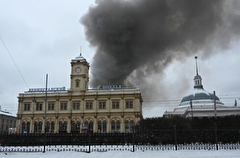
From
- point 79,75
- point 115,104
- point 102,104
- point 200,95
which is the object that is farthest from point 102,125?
point 200,95

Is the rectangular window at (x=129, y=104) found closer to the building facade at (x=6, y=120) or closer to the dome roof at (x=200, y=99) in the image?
the dome roof at (x=200, y=99)

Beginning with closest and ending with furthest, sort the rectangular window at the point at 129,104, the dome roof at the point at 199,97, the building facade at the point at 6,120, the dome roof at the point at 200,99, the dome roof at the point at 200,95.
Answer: the rectangular window at the point at 129,104
the dome roof at the point at 200,99
the dome roof at the point at 199,97
the dome roof at the point at 200,95
the building facade at the point at 6,120

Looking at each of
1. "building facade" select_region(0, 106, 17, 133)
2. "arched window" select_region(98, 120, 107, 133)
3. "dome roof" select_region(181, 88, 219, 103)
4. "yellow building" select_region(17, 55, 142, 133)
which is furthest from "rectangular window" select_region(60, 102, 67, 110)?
"dome roof" select_region(181, 88, 219, 103)

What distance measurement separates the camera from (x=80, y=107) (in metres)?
57.2

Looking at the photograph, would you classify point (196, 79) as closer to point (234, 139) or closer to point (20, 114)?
point (20, 114)

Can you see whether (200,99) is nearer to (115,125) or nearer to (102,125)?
(115,125)

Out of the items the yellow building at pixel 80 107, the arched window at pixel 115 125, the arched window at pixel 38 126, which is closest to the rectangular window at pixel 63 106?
the yellow building at pixel 80 107

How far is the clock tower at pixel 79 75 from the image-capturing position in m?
58.2

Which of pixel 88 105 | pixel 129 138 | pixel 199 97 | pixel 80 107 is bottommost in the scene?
pixel 129 138

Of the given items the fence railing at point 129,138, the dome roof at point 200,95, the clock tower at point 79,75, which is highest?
the clock tower at point 79,75

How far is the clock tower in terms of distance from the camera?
58250 mm

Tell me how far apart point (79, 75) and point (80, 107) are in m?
7.56

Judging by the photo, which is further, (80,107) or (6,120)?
(6,120)

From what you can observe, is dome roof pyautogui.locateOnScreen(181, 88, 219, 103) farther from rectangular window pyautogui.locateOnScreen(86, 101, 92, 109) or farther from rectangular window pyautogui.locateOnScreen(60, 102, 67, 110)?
rectangular window pyautogui.locateOnScreen(60, 102, 67, 110)
